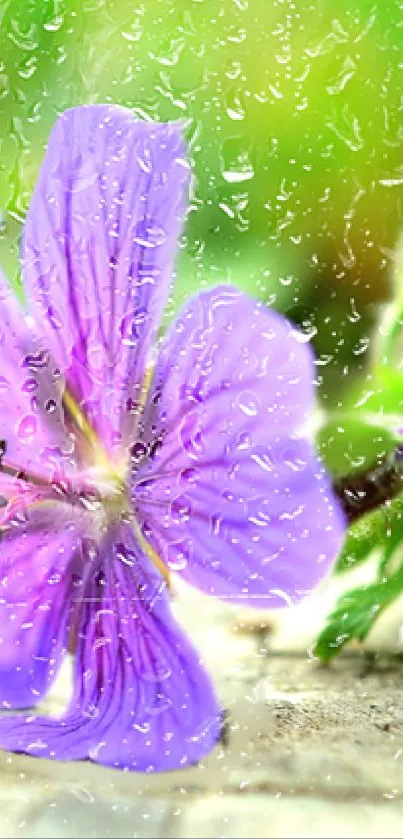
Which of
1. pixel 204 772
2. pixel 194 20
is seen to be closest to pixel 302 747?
pixel 204 772

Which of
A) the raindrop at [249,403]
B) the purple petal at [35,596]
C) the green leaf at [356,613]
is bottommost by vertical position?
the green leaf at [356,613]

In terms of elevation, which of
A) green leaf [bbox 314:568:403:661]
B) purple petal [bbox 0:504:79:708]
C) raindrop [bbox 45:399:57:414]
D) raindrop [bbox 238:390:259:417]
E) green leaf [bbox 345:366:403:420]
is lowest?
green leaf [bbox 314:568:403:661]

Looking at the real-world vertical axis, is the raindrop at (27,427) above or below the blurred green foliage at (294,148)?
below

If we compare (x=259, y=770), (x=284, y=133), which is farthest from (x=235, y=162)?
(x=259, y=770)

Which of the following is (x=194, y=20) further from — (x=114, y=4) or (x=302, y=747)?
(x=302, y=747)

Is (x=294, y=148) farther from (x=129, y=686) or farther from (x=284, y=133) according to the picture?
(x=129, y=686)

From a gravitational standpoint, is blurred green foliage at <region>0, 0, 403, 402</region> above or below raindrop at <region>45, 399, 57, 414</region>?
above
